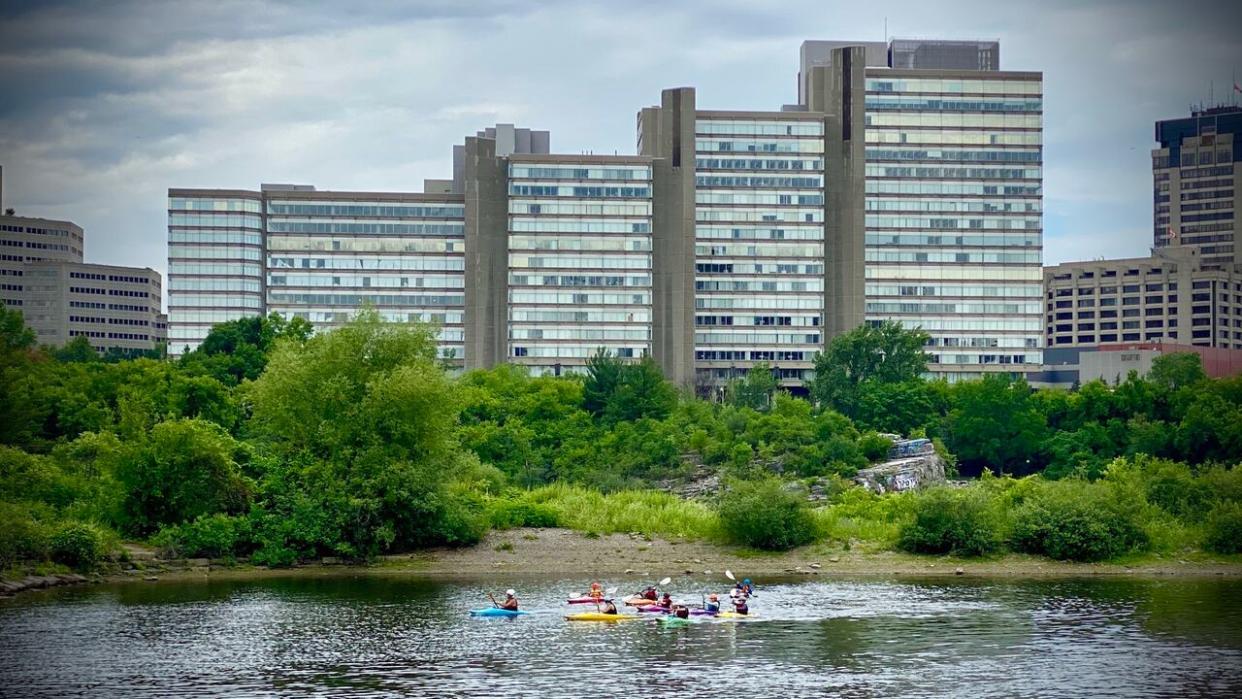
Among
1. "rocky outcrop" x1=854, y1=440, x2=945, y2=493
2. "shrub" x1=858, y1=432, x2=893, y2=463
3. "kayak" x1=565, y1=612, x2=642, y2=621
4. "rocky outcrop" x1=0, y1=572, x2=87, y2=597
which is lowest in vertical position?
"kayak" x1=565, y1=612, x2=642, y2=621

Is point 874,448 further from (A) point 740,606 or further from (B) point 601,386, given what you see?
(A) point 740,606

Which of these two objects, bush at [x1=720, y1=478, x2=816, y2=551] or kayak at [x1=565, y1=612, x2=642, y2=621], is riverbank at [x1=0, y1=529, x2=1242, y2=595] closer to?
bush at [x1=720, y1=478, x2=816, y2=551]

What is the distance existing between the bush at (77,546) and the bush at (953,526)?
2021 inches

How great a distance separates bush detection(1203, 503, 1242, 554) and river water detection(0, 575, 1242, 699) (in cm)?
1233

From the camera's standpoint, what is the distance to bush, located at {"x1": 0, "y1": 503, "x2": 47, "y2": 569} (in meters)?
84.8

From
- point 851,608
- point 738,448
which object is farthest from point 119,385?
point 851,608

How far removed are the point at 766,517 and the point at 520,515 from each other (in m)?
18.5

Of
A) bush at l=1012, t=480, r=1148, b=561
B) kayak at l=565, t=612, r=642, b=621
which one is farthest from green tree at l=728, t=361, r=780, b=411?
kayak at l=565, t=612, r=642, b=621

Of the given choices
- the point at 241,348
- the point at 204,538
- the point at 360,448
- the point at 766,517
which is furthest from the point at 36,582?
the point at 241,348

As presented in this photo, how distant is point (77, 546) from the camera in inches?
3499

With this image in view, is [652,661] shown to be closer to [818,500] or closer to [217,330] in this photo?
[818,500]

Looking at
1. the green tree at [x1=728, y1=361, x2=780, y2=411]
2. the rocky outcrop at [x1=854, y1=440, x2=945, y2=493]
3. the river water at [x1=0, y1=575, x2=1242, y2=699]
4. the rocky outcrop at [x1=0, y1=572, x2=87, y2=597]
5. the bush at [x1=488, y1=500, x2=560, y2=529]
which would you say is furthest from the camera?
the green tree at [x1=728, y1=361, x2=780, y2=411]

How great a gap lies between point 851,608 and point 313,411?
4005 centimetres

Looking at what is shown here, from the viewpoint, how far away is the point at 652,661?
211ft
